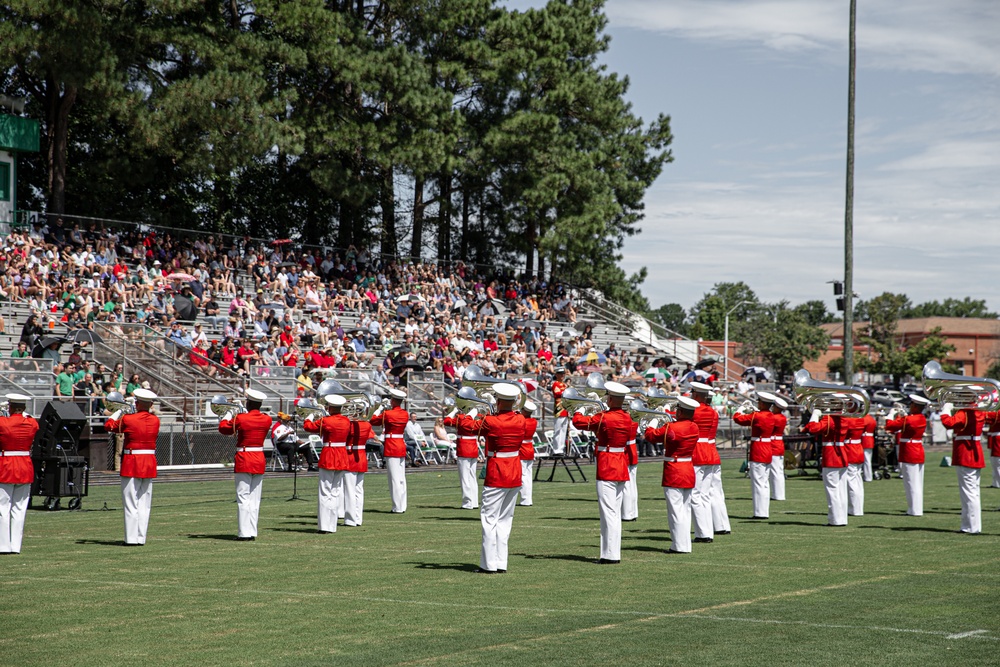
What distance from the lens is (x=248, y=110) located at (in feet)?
120

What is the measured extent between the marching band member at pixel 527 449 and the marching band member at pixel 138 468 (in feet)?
14.9

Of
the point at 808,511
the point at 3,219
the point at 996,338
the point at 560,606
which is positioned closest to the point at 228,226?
the point at 3,219

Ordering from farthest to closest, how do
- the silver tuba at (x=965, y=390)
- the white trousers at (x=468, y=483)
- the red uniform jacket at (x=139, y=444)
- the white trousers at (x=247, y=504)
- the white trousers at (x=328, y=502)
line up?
the white trousers at (x=468, y=483) < the silver tuba at (x=965, y=390) < the white trousers at (x=328, y=502) < the white trousers at (x=247, y=504) < the red uniform jacket at (x=139, y=444)

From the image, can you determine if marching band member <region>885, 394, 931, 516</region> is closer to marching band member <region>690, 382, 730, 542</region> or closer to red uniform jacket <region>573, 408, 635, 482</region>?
marching band member <region>690, 382, 730, 542</region>

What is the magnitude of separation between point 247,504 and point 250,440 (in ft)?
2.79

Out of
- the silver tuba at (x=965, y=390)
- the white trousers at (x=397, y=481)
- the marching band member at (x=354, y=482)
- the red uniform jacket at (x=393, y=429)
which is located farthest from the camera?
the red uniform jacket at (x=393, y=429)

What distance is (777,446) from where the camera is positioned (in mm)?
19750

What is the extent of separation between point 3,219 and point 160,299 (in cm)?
634

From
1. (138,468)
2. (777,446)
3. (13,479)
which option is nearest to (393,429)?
(138,468)

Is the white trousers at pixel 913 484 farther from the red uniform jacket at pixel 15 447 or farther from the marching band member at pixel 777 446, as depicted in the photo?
the red uniform jacket at pixel 15 447

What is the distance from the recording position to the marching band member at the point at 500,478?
12.4m

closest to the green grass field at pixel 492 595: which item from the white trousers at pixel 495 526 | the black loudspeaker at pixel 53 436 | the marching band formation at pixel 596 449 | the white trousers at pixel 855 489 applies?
the white trousers at pixel 495 526

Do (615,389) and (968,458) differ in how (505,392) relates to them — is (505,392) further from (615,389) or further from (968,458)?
(968,458)

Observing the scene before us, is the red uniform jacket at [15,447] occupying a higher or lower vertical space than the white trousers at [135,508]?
higher
